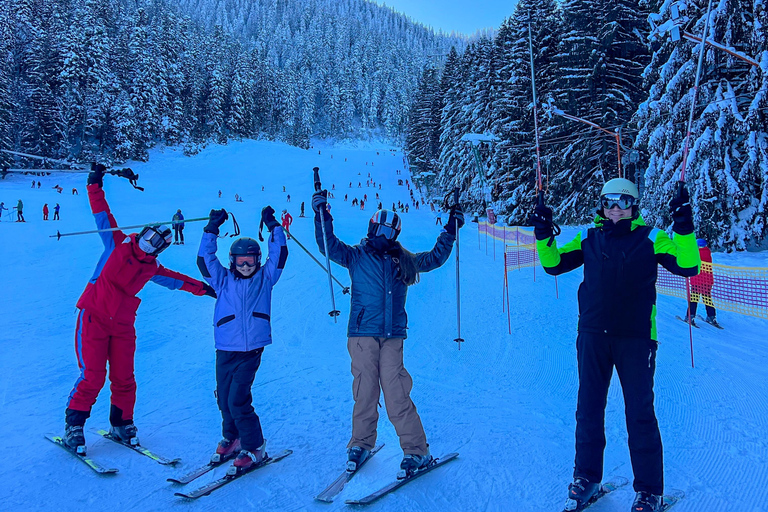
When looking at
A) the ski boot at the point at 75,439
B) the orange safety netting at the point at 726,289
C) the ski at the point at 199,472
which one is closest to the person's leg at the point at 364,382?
the ski at the point at 199,472

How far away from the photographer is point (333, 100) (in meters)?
108

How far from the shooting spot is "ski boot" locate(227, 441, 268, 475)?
3512 mm

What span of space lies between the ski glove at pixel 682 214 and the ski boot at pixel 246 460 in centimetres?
339

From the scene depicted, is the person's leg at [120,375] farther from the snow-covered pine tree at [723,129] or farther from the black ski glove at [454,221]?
the snow-covered pine tree at [723,129]

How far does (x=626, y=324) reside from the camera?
2770mm

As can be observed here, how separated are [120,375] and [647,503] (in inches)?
167

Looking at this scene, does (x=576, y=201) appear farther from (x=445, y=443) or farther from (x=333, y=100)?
(x=333, y=100)

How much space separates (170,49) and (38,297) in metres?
71.2

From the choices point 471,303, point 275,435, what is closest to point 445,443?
point 275,435

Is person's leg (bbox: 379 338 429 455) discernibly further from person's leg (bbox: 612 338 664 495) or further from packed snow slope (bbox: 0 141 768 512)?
person's leg (bbox: 612 338 664 495)

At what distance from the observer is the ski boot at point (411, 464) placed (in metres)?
3.38

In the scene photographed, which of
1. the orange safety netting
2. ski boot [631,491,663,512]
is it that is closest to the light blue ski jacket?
ski boot [631,491,663,512]

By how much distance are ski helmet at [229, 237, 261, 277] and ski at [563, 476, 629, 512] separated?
2.81m

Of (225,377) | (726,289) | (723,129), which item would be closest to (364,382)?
(225,377)
